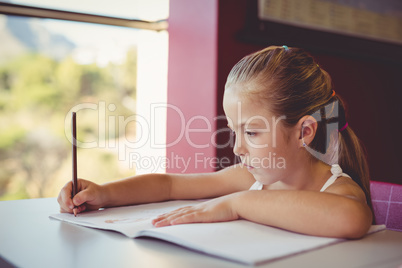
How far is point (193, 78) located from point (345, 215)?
1380 mm

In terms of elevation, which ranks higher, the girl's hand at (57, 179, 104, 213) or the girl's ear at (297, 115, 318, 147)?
the girl's ear at (297, 115, 318, 147)

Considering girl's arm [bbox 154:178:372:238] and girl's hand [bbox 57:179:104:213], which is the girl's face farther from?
girl's hand [bbox 57:179:104:213]

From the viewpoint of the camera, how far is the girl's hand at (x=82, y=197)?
3.02 ft

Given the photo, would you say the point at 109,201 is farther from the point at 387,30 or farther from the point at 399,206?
the point at 387,30

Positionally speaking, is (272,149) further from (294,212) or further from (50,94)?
(50,94)

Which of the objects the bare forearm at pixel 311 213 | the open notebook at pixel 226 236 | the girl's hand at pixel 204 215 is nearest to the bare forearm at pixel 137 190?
the open notebook at pixel 226 236

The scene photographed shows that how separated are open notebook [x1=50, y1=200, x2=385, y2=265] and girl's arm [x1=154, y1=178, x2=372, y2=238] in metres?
0.01

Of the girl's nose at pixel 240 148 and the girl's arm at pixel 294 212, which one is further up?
the girl's nose at pixel 240 148

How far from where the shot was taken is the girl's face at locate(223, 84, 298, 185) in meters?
0.92

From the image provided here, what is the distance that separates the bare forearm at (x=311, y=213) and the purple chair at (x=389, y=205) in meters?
0.38

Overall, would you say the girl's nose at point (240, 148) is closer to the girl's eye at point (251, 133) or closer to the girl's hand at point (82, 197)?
the girl's eye at point (251, 133)

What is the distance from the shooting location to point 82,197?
3.02 ft

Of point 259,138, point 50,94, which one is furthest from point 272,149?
point 50,94

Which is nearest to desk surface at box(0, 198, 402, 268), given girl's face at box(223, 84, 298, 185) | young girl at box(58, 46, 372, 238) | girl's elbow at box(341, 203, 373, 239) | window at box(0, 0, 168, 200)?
girl's elbow at box(341, 203, 373, 239)
